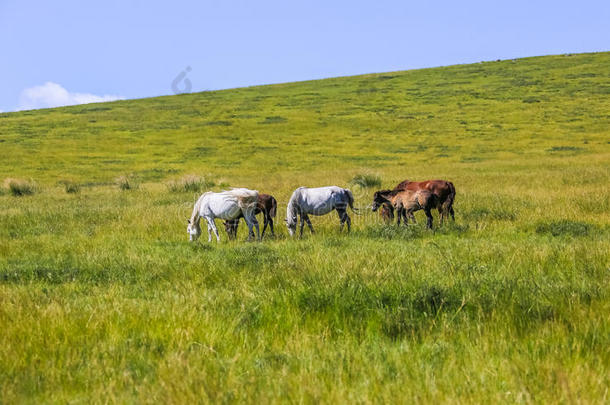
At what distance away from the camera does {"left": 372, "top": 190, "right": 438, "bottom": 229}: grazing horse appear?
39.5 feet

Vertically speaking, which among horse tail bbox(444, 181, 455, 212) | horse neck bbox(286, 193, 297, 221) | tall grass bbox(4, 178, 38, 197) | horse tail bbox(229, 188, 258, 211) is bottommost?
horse tail bbox(444, 181, 455, 212)

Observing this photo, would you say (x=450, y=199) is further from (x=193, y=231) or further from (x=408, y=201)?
(x=193, y=231)

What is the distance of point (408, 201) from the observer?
40.9ft

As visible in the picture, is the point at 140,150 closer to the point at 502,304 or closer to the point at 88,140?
the point at 88,140

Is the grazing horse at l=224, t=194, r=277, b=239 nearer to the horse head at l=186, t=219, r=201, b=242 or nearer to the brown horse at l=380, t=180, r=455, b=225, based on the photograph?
the horse head at l=186, t=219, r=201, b=242

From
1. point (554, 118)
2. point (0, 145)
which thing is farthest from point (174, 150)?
point (554, 118)

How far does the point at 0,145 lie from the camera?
50.5 meters

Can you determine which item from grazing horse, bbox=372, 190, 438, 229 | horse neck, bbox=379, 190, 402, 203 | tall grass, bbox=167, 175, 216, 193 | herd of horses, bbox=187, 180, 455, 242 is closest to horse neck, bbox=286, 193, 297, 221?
herd of horses, bbox=187, 180, 455, 242

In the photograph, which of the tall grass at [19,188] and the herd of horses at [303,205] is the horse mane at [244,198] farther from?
the tall grass at [19,188]

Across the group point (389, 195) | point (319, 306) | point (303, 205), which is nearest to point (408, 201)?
point (389, 195)

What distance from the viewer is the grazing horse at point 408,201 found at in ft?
39.5

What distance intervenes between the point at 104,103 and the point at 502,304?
283 feet

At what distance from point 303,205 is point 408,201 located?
99.7 inches

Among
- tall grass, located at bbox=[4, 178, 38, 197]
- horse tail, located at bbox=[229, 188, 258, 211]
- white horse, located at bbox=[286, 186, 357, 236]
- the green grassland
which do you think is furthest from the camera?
tall grass, located at bbox=[4, 178, 38, 197]
